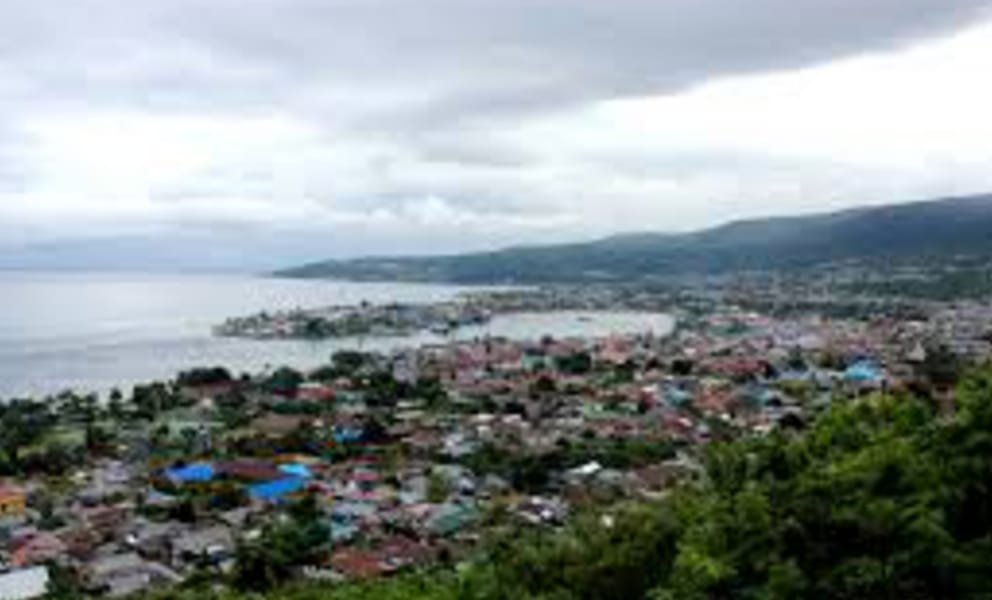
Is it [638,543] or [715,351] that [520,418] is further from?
[638,543]

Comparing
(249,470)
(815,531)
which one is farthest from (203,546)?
(815,531)

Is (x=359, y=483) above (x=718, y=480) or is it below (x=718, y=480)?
below

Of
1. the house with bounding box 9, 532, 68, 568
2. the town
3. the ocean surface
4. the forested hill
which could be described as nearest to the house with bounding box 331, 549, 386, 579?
the town

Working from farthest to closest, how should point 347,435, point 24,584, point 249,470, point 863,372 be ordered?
point 863,372
point 347,435
point 249,470
point 24,584

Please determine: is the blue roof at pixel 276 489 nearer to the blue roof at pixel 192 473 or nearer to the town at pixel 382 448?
the town at pixel 382 448

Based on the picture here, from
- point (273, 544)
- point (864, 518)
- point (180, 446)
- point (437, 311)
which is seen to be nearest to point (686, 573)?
point (864, 518)

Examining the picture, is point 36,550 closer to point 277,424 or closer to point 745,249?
point 277,424

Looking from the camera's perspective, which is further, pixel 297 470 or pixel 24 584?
pixel 297 470
